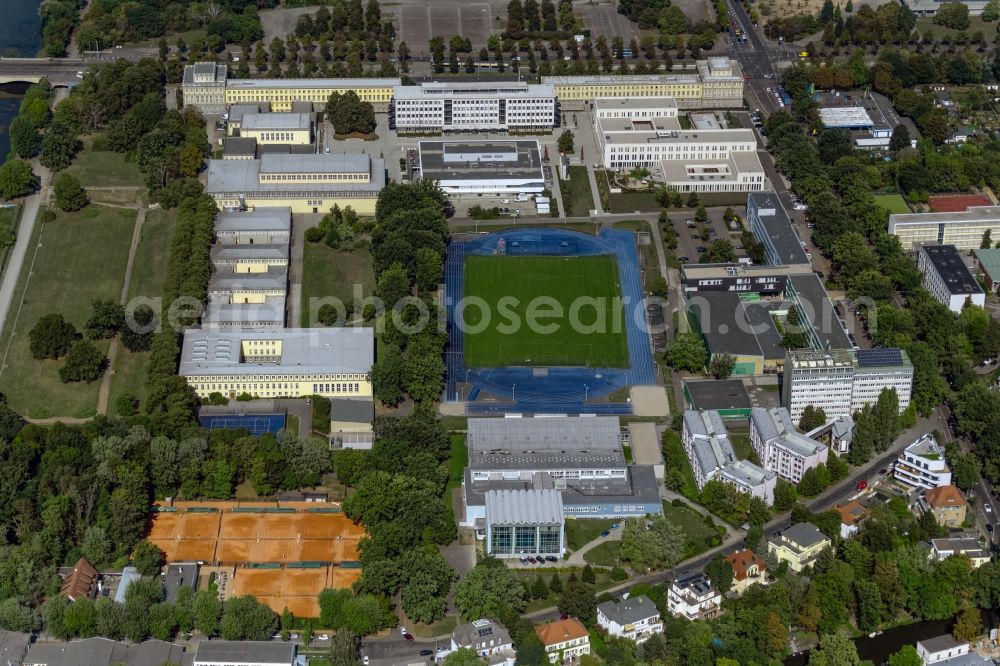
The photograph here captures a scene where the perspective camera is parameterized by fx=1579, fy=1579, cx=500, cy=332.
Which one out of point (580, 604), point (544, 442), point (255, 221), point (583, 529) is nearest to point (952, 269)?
point (544, 442)

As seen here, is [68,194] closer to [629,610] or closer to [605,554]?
[605,554]

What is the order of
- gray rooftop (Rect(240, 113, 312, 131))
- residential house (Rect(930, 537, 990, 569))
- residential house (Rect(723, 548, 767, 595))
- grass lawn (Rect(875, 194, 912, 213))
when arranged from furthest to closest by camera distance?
gray rooftop (Rect(240, 113, 312, 131)), grass lawn (Rect(875, 194, 912, 213)), residential house (Rect(930, 537, 990, 569)), residential house (Rect(723, 548, 767, 595))

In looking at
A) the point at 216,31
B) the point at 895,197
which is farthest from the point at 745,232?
the point at 216,31

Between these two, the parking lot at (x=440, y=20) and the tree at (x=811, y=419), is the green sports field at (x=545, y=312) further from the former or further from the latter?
the parking lot at (x=440, y=20)

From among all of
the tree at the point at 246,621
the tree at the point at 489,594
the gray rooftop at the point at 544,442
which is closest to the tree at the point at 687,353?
the gray rooftop at the point at 544,442

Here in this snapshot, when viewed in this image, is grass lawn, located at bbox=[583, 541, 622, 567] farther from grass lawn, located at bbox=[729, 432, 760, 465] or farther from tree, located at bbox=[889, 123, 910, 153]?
tree, located at bbox=[889, 123, 910, 153]

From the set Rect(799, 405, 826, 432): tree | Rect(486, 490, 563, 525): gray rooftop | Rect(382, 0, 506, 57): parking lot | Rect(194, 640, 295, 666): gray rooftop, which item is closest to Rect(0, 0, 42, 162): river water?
Rect(382, 0, 506, 57): parking lot

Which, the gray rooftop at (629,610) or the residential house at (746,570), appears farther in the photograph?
the residential house at (746,570)
